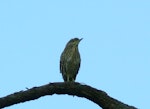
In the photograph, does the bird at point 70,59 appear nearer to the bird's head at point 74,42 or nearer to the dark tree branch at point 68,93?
the bird's head at point 74,42

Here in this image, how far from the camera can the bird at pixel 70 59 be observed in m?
11.5

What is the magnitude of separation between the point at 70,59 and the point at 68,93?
14.5 ft

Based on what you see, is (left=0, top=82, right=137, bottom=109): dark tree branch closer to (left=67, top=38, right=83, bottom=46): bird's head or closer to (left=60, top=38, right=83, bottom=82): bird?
(left=60, top=38, right=83, bottom=82): bird

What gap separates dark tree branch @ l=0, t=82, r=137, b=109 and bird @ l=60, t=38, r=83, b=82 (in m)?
4.41

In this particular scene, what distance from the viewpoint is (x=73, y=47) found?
11719 mm

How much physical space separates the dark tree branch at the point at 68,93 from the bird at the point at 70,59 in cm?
441

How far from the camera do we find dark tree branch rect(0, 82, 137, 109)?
660cm

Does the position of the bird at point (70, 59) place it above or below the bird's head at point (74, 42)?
below

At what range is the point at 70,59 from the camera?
37.8ft

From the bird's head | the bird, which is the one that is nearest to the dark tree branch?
the bird

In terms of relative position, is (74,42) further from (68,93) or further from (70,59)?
(68,93)

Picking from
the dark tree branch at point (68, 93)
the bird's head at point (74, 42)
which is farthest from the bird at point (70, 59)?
the dark tree branch at point (68, 93)

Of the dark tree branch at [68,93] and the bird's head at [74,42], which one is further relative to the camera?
the bird's head at [74,42]

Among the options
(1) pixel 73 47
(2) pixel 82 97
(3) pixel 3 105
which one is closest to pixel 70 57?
(1) pixel 73 47
